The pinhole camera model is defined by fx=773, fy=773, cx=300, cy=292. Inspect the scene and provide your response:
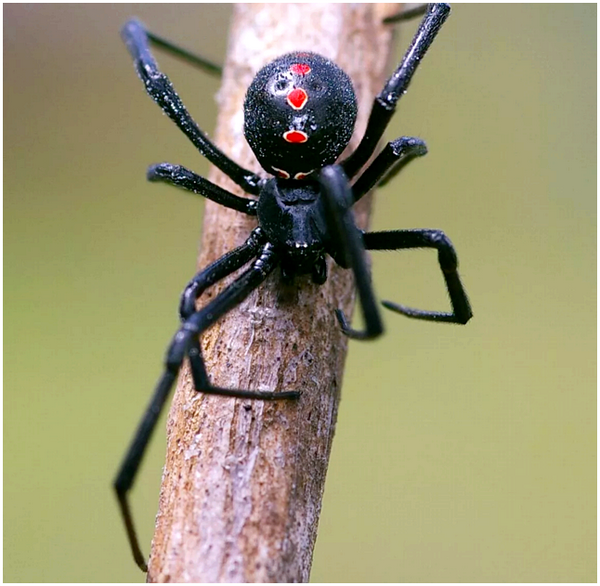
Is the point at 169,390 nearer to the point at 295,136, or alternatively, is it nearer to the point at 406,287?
the point at 295,136

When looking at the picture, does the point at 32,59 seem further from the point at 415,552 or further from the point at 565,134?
the point at 415,552

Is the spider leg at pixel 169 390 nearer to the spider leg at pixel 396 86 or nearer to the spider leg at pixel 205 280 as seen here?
the spider leg at pixel 205 280

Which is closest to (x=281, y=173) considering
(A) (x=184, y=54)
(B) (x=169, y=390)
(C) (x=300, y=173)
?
(C) (x=300, y=173)

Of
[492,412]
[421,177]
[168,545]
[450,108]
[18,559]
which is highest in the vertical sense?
[450,108]

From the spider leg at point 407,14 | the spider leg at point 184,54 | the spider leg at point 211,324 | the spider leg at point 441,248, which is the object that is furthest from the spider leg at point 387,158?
the spider leg at point 184,54

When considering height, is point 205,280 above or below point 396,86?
below

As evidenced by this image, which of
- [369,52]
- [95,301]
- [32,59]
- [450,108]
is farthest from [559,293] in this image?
[32,59]

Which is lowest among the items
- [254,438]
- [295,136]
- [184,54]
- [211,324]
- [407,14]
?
[254,438]

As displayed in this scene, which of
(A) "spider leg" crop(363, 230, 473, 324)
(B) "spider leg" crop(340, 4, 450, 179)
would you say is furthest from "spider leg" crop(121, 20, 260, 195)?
(A) "spider leg" crop(363, 230, 473, 324)
